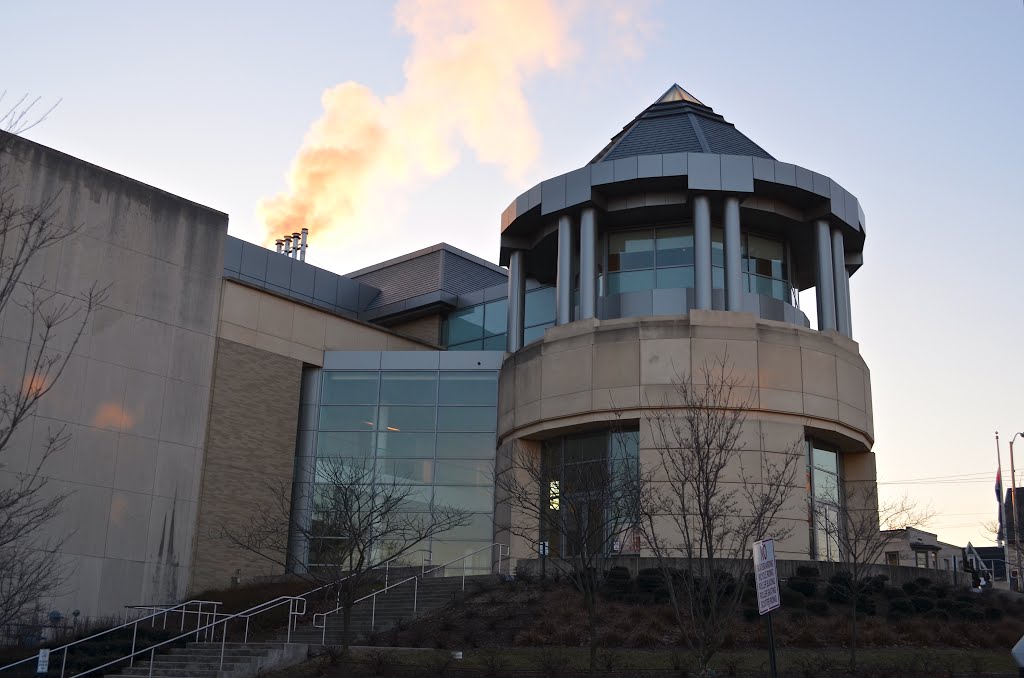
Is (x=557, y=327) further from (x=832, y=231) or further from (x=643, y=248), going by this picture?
(x=832, y=231)

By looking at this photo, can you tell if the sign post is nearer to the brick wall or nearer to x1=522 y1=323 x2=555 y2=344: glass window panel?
the brick wall

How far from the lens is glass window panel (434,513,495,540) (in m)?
36.2

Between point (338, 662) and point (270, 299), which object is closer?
point (338, 662)

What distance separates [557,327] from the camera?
1388 inches

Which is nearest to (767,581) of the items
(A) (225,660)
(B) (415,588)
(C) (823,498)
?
(A) (225,660)

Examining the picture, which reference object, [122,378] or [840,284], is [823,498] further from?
[122,378]

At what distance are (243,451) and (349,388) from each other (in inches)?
183

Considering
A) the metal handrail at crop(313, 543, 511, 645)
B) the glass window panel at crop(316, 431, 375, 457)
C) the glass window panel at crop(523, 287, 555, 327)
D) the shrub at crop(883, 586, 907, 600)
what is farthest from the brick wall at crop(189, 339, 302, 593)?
the shrub at crop(883, 586, 907, 600)

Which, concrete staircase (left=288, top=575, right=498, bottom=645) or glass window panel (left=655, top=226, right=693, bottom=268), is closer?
concrete staircase (left=288, top=575, right=498, bottom=645)

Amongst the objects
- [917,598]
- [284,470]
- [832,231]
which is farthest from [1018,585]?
[284,470]

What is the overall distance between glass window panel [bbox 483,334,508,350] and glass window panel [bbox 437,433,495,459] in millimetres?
6407

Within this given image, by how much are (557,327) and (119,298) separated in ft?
44.0

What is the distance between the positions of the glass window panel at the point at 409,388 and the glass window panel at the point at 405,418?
0.22 m

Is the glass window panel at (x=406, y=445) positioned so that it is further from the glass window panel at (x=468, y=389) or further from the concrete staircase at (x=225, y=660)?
the concrete staircase at (x=225, y=660)
